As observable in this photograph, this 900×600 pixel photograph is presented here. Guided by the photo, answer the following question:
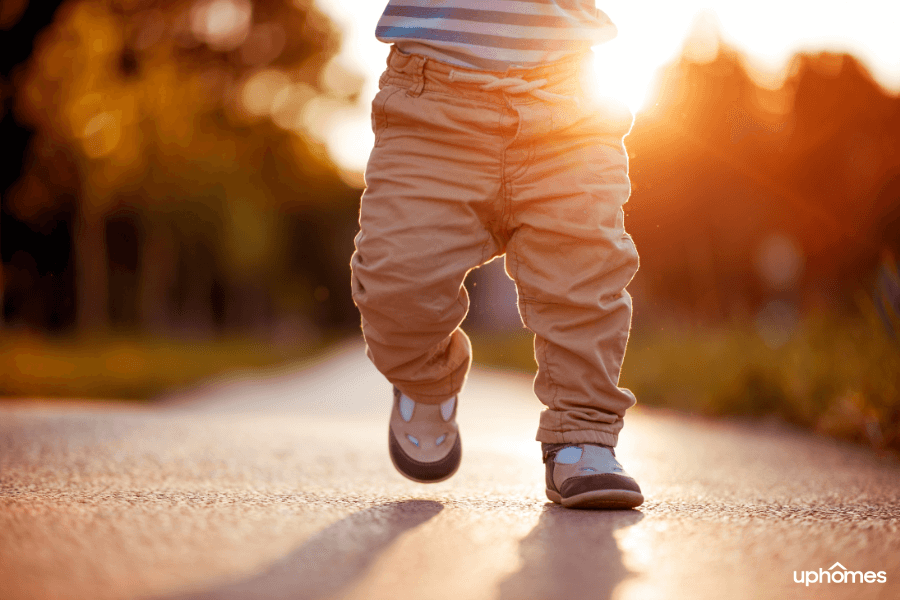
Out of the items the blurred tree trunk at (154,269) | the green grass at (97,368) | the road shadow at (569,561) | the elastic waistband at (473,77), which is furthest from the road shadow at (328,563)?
the blurred tree trunk at (154,269)

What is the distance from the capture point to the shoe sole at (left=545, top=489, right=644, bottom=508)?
1.66 metres

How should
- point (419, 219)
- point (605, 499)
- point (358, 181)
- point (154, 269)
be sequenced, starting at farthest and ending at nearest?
point (154, 269), point (358, 181), point (419, 219), point (605, 499)

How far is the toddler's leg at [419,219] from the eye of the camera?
182 cm

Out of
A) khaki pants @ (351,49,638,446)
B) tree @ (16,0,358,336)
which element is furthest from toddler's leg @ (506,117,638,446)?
tree @ (16,0,358,336)

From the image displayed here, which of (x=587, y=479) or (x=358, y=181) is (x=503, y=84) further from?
(x=358, y=181)

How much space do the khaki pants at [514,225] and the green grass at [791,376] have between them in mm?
2048

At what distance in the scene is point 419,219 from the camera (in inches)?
71.9

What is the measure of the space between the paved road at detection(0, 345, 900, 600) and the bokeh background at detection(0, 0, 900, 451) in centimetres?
67

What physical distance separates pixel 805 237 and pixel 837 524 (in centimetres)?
1185

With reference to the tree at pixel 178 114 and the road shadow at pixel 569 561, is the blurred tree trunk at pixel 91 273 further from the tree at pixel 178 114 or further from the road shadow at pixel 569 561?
the road shadow at pixel 569 561

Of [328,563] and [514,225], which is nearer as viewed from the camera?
[328,563]

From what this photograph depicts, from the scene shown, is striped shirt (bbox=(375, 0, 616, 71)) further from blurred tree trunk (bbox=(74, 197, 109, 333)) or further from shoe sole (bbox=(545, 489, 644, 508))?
blurred tree trunk (bbox=(74, 197, 109, 333))

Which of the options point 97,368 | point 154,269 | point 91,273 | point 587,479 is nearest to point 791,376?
point 587,479

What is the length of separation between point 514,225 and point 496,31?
0.44 meters
